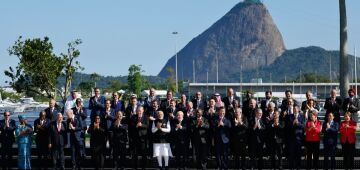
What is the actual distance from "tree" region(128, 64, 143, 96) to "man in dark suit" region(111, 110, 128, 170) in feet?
255

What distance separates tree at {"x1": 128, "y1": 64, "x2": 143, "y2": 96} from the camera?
98.1m

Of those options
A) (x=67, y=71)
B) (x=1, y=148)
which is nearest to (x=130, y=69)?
(x=67, y=71)

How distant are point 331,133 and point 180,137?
393cm

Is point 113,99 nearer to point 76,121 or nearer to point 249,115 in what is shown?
point 76,121

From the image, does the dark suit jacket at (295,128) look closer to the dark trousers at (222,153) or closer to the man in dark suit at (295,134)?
the man in dark suit at (295,134)

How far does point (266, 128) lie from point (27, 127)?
640 centimetres

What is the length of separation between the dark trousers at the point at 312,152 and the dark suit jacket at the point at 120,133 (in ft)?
15.6

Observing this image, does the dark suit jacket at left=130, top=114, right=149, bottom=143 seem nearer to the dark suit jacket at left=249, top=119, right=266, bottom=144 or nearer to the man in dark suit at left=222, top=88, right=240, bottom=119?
the man in dark suit at left=222, top=88, right=240, bottom=119

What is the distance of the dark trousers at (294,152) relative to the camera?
19.3 metres

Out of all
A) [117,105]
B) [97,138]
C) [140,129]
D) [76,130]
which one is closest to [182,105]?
[140,129]

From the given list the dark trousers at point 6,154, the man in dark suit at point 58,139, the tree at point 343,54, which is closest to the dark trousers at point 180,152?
the man in dark suit at point 58,139

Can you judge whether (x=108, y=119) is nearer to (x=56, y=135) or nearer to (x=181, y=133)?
(x=56, y=135)

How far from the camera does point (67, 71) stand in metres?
47.7

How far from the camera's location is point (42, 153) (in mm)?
20391
